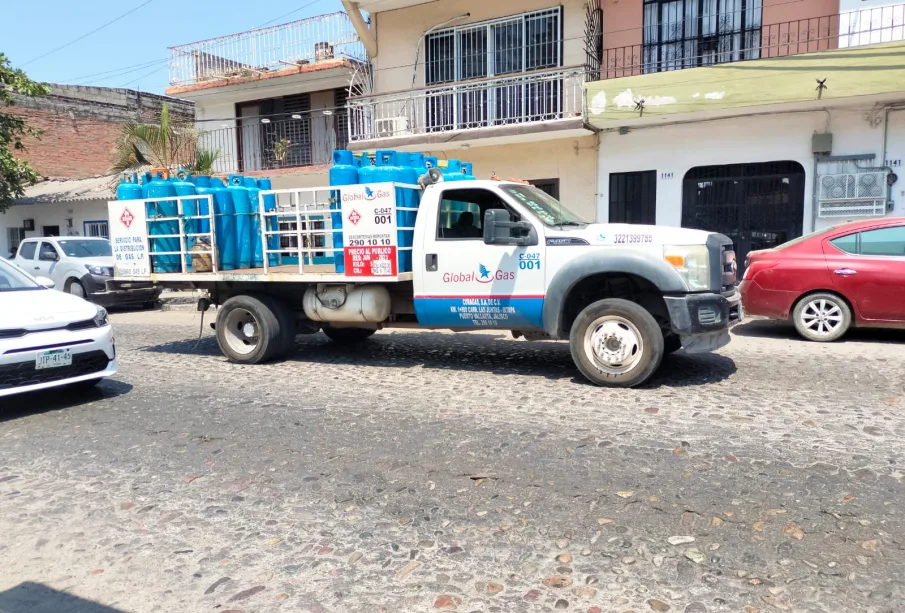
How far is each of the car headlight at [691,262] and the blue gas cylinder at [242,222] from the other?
5.33 meters

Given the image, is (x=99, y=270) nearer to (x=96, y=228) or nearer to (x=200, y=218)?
(x=200, y=218)

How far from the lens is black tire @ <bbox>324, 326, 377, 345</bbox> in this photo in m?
9.55

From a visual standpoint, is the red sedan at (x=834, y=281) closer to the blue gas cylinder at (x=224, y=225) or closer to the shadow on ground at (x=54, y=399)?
the blue gas cylinder at (x=224, y=225)

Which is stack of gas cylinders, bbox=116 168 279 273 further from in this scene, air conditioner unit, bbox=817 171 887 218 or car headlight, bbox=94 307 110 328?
air conditioner unit, bbox=817 171 887 218

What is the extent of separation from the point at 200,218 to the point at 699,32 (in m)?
11.1

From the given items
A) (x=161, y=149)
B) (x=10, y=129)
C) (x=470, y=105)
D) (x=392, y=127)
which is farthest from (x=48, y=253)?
(x=470, y=105)

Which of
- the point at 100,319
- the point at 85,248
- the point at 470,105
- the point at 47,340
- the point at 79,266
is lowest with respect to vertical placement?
the point at 47,340

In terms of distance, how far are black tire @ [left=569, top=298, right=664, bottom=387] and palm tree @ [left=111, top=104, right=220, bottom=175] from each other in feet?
44.5

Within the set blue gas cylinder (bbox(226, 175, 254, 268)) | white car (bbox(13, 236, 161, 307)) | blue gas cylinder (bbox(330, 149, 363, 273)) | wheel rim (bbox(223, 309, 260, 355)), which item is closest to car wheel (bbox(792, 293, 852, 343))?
blue gas cylinder (bbox(330, 149, 363, 273))

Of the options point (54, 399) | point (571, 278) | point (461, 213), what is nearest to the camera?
point (571, 278)

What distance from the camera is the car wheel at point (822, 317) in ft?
29.3

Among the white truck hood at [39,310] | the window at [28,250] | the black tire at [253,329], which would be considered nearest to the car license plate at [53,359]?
the white truck hood at [39,310]

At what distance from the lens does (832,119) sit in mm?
12781

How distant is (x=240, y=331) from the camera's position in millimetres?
8625
